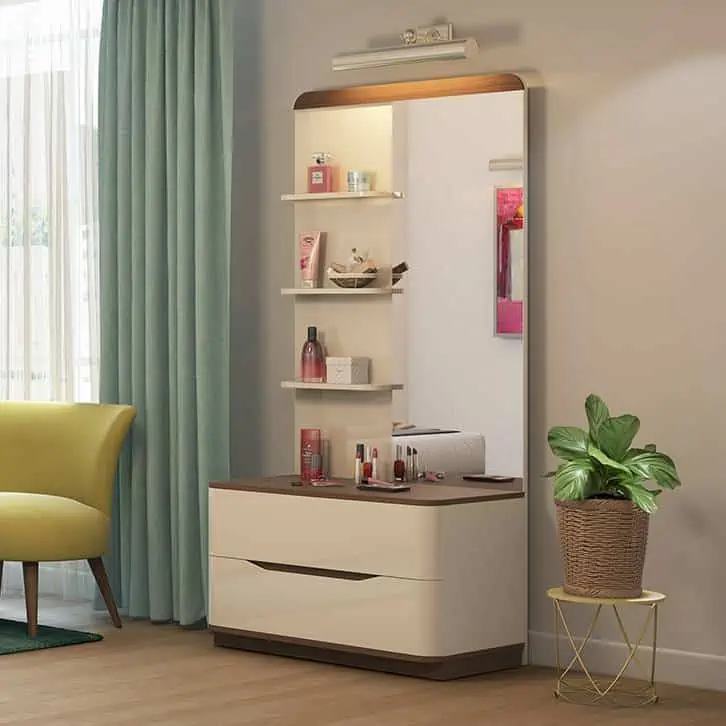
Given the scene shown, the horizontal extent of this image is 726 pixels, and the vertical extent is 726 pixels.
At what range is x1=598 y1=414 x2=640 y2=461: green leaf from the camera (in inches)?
171

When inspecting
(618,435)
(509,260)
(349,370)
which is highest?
(509,260)

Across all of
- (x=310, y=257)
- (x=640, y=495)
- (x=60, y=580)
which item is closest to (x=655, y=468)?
(x=640, y=495)

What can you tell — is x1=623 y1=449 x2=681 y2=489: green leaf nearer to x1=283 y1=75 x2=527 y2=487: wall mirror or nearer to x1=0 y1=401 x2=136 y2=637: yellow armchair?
x1=283 y1=75 x2=527 y2=487: wall mirror

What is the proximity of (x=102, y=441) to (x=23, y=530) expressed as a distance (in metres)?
0.50

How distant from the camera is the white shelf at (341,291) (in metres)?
5.16

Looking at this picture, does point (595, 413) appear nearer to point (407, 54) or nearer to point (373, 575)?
point (373, 575)

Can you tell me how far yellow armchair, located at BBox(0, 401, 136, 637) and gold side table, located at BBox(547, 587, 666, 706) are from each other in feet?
5.61

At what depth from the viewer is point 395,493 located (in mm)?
4738

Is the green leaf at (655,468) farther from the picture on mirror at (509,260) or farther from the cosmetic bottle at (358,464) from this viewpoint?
the cosmetic bottle at (358,464)

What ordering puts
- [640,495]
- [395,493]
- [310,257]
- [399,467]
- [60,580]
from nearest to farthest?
[640,495] → [395,493] → [399,467] → [310,257] → [60,580]

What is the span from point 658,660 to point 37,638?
2131 millimetres

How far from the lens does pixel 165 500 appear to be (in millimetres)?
5641

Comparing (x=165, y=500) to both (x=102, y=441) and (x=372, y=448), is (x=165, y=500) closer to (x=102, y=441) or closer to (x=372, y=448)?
(x=102, y=441)

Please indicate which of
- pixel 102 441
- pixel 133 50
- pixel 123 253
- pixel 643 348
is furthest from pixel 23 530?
pixel 643 348
